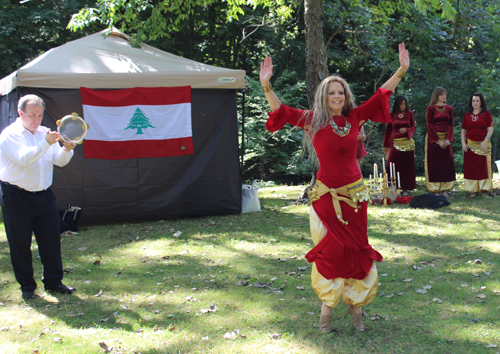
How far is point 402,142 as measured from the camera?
28.2ft

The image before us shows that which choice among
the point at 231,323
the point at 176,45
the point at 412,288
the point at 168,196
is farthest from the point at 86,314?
the point at 176,45

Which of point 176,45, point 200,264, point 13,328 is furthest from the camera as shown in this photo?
point 176,45

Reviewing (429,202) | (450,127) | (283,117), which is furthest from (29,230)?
(450,127)

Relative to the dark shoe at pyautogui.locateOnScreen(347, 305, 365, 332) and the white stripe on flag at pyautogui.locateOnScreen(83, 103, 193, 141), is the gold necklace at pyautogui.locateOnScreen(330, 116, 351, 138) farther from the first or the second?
the white stripe on flag at pyautogui.locateOnScreen(83, 103, 193, 141)

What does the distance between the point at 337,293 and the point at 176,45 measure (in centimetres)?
1500

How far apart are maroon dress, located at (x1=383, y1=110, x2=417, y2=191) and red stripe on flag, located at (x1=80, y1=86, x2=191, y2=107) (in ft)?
12.9

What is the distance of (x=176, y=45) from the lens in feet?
54.8

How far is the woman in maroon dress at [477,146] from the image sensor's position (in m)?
8.14

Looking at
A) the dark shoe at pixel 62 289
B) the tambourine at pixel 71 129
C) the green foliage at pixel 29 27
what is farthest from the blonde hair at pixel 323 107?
the green foliage at pixel 29 27

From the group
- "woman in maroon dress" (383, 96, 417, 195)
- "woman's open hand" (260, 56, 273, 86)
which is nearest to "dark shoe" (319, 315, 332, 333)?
"woman's open hand" (260, 56, 273, 86)

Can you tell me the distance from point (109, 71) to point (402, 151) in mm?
5436

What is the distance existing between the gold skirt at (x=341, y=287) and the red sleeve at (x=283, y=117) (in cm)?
72

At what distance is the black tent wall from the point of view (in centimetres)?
703

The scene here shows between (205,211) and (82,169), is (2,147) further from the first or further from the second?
(205,211)
